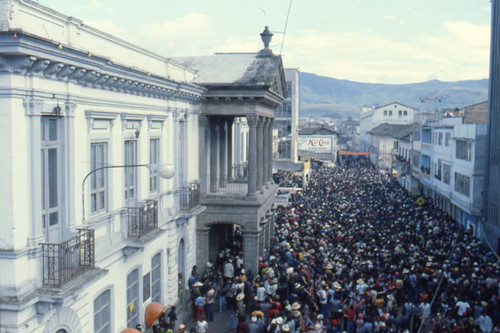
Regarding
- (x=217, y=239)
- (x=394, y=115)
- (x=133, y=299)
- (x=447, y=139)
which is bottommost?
(x=217, y=239)

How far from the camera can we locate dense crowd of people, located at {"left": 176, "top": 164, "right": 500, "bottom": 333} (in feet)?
54.2

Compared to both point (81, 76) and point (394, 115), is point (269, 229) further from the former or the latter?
point (394, 115)

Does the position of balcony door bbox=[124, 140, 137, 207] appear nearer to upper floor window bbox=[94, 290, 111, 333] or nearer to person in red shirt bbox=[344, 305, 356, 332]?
upper floor window bbox=[94, 290, 111, 333]

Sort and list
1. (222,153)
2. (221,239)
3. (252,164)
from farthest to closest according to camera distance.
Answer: (221,239) → (222,153) → (252,164)

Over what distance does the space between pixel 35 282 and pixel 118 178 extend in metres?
4.54

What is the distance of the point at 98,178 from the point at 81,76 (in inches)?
110

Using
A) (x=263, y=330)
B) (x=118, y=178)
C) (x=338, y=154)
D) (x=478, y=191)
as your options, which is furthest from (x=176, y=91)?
(x=338, y=154)

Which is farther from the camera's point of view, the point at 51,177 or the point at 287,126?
the point at 287,126

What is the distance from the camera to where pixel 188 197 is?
65.0 feet

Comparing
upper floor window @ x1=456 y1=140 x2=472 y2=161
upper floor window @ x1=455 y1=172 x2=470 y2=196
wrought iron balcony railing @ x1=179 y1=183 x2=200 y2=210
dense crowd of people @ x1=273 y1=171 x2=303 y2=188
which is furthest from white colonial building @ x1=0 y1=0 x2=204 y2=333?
dense crowd of people @ x1=273 y1=171 x2=303 y2=188

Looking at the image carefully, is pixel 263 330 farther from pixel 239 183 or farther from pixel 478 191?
pixel 478 191

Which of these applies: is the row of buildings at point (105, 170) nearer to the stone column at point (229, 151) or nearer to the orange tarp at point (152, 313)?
the orange tarp at point (152, 313)

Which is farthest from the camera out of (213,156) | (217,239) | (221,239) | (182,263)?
(221,239)

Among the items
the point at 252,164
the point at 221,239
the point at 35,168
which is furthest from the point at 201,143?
the point at 35,168
